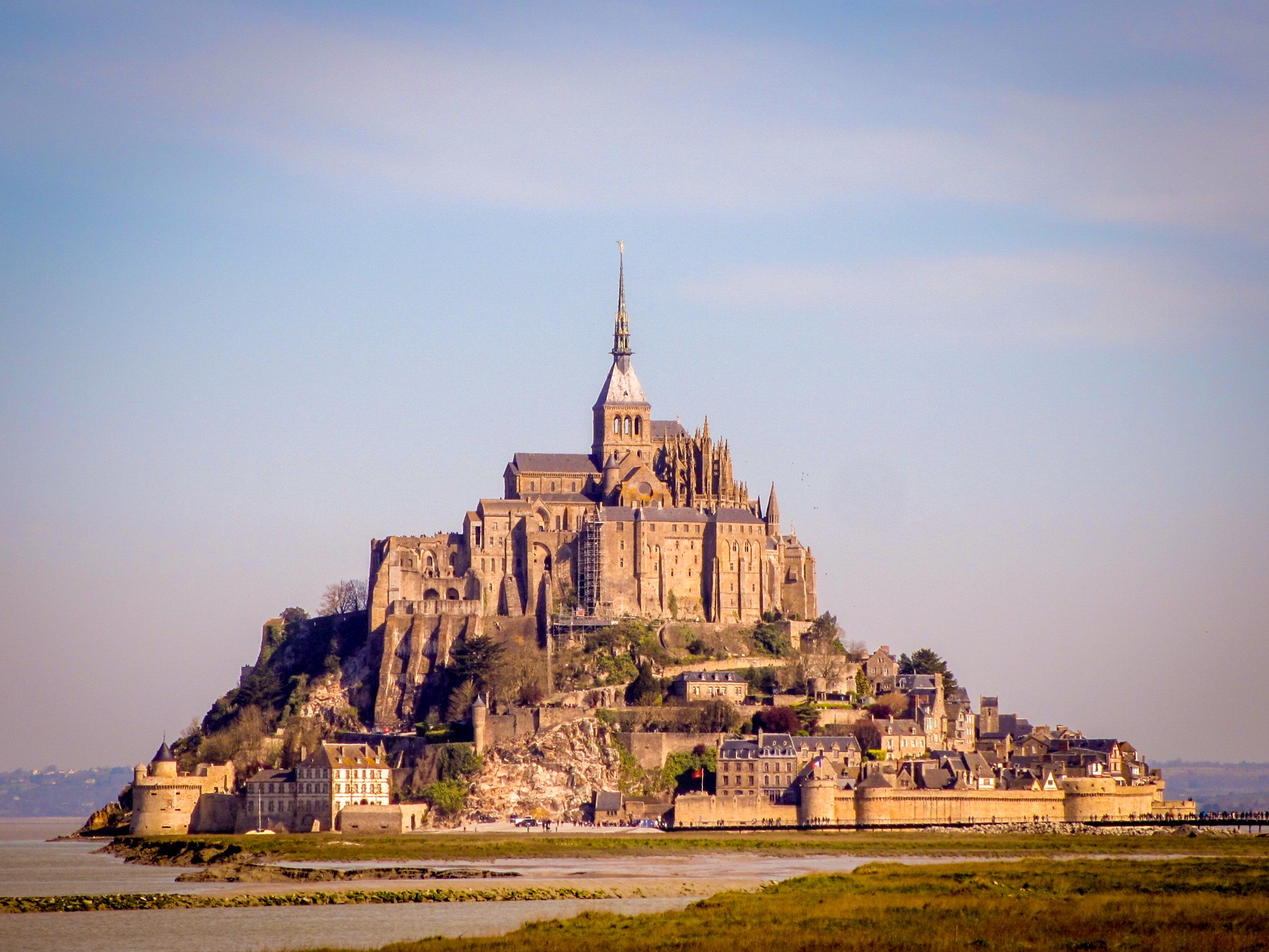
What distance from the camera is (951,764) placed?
111 m

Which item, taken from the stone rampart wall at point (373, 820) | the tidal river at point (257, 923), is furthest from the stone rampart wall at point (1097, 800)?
the tidal river at point (257, 923)

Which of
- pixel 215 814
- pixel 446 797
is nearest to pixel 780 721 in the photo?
pixel 446 797

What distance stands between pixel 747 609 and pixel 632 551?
8389 millimetres

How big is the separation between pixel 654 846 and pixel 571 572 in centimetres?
3590

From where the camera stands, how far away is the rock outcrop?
367 feet

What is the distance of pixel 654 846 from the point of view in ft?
308

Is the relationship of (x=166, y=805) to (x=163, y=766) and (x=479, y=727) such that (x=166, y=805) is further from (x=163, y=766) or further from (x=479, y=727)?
(x=479, y=727)

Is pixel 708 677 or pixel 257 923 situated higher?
pixel 708 677

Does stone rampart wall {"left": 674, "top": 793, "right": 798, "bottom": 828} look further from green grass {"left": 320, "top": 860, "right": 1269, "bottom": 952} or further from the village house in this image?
green grass {"left": 320, "top": 860, "right": 1269, "bottom": 952}

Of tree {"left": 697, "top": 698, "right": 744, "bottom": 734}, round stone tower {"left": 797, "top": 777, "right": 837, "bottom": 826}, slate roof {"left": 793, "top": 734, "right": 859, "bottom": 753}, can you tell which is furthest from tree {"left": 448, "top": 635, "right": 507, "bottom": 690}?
round stone tower {"left": 797, "top": 777, "right": 837, "bottom": 826}

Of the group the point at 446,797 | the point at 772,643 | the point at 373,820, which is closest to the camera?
the point at 373,820

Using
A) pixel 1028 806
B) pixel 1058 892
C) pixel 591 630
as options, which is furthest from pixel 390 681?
pixel 1058 892

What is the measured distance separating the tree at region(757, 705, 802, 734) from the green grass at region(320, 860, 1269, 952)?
4607cm

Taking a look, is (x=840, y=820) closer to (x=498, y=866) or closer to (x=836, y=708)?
(x=836, y=708)
